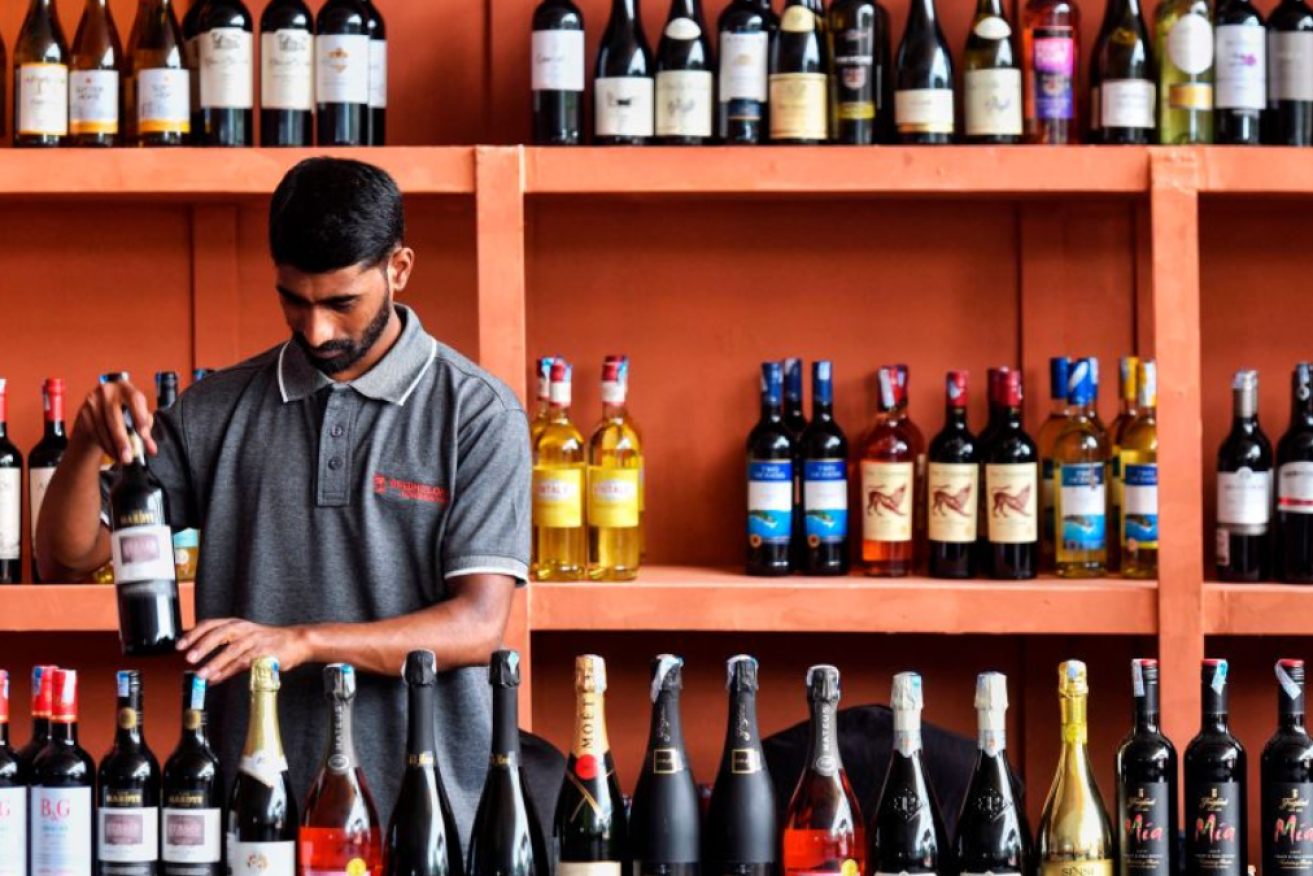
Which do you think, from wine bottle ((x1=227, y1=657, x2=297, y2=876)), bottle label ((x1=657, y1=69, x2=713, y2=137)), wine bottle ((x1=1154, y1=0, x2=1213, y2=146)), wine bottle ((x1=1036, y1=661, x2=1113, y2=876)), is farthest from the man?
wine bottle ((x1=1154, y1=0, x2=1213, y2=146))

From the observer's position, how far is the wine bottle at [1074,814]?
1.32m

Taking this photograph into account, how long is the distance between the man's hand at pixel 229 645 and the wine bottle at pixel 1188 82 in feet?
4.84

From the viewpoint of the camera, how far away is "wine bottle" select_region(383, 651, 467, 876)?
1309mm

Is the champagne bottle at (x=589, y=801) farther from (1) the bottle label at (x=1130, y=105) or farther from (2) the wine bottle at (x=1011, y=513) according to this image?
(1) the bottle label at (x=1130, y=105)

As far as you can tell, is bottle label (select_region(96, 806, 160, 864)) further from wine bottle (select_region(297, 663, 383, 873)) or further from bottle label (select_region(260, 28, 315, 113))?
bottle label (select_region(260, 28, 315, 113))

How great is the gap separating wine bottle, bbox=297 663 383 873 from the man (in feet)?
1.02

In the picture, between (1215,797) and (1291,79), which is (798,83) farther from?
(1215,797)

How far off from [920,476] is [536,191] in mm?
673

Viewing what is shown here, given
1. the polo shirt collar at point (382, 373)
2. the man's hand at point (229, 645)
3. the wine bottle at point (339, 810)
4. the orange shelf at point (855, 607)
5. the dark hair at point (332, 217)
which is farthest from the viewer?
the orange shelf at point (855, 607)

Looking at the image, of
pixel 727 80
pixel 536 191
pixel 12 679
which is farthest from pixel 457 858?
pixel 12 679

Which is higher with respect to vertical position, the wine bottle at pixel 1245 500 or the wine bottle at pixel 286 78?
the wine bottle at pixel 286 78

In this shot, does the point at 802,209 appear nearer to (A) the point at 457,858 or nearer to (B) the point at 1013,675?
(B) the point at 1013,675

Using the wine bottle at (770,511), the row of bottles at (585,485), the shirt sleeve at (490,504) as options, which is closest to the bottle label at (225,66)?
the row of bottles at (585,485)

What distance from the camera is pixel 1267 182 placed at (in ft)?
7.88
